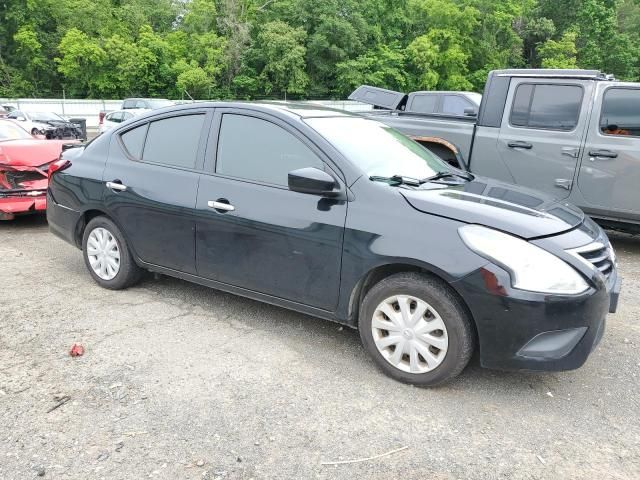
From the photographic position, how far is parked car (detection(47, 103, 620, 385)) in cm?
289

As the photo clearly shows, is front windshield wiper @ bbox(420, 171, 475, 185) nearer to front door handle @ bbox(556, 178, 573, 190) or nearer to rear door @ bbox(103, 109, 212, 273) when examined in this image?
rear door @ bbox(103, 109, 212, 273)

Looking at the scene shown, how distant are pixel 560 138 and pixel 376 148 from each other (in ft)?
11.0

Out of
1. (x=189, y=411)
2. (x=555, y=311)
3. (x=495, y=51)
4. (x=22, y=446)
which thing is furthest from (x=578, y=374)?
(x=495, y=51)

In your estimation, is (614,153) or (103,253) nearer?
(103,253)

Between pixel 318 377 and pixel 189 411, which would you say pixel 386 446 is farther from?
pixel 189 411

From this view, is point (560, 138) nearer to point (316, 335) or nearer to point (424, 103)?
point (316, 335)

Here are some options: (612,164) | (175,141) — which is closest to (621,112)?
(612,164)

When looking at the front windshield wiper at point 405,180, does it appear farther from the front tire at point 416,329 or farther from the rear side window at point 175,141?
the rear side window at point 175,141

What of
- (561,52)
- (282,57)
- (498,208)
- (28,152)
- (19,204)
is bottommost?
(19,204)

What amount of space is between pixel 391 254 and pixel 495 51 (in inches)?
2039

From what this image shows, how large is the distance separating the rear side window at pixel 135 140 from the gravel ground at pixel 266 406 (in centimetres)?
125

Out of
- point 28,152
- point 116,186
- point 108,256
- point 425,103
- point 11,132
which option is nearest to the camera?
point 116,186

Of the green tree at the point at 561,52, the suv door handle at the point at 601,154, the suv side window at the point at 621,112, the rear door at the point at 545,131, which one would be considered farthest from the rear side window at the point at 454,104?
the green tree at the point at 561,52

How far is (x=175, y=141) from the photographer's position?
4254 mm
